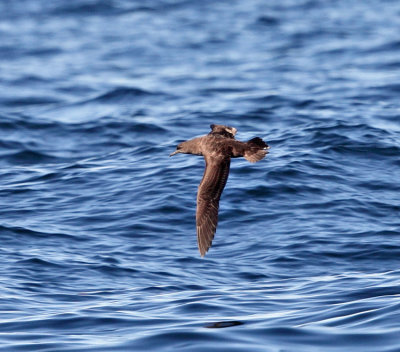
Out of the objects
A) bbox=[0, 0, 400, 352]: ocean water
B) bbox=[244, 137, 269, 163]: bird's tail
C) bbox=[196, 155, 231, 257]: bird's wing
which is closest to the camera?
bbox=[0, 0, 400, 352]: ocean water

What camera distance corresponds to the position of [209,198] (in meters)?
8.16

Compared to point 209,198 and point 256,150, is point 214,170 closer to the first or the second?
point 209,198

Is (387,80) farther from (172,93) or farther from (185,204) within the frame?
(185,204)

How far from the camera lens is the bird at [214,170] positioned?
26.1 ft

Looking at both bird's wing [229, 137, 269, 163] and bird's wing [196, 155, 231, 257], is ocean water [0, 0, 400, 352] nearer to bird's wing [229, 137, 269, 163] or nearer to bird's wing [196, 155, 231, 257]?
bird's wing [196, 155, 231, 257]

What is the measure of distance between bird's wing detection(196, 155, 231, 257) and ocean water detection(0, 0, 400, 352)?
0.65m

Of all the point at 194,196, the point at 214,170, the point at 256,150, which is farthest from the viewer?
the point at 194,196

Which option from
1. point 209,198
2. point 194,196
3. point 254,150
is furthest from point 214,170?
point 194,196

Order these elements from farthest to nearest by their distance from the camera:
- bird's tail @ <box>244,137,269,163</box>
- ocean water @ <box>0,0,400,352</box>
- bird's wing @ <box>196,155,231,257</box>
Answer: bird's tail @ <box>244,137,269,163</box>, bird's wing @ <box>196,155,231,257</box>, ocean water @ <box>0,0,400,352</box>

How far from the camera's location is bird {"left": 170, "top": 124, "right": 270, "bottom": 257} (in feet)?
26.1

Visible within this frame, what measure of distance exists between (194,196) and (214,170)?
8.81 feet

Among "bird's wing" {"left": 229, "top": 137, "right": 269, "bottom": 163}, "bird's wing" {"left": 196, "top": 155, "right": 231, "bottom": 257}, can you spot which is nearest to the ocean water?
"bird's wing" {"left": 196, "top": 155, "right": 231, "bottom": 257}

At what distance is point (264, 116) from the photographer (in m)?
14.9

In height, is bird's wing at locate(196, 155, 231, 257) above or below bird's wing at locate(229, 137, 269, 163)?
below
